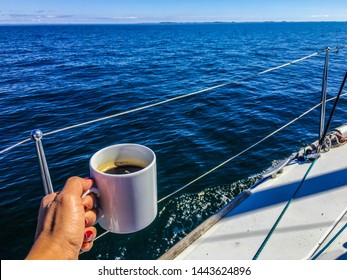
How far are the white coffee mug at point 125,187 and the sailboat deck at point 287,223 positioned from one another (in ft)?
3.15

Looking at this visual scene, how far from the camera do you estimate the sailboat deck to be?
2.16m

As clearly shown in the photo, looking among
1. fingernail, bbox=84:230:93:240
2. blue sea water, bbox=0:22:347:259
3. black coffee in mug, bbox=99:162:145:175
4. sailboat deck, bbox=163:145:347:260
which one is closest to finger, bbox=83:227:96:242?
fingernail, bbox=84:230:93:240

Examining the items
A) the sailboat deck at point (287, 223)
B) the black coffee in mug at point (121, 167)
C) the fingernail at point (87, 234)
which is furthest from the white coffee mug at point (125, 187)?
the sailboat deck at point (287, 223)

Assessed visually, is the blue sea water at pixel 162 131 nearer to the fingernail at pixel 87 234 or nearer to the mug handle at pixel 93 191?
the mug handle at pixel 93 191

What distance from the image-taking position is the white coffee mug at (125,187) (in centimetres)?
127

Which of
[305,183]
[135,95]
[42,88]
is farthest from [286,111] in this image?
[42,88]

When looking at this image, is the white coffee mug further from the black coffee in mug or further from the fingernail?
the fingernail

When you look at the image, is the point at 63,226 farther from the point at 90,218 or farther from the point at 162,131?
the point at 162,131

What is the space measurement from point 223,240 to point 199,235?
21 cm

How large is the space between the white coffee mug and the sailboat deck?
96 cm

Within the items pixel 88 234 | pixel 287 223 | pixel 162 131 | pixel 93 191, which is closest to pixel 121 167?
pixel 93 191

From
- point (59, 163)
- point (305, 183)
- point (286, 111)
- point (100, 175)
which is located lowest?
point (59, 163)
